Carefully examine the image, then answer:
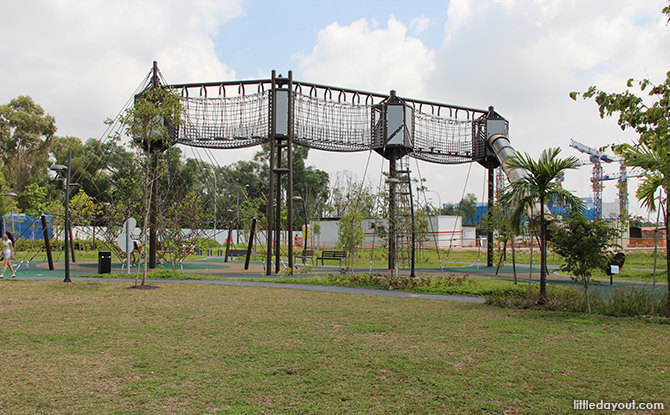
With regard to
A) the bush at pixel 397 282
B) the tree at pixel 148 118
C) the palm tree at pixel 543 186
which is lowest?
the bush at pixel 397 282

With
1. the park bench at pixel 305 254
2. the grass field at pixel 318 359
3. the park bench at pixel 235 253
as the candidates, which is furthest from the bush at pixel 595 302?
the park bench at pixel 235 253

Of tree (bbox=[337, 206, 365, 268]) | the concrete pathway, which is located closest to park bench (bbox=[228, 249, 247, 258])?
the concrete pathway

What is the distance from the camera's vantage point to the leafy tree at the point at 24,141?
56000mm

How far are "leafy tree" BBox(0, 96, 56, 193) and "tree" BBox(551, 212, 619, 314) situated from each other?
201ft

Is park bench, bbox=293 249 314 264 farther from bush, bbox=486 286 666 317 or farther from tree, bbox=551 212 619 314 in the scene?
tree, bbox=551 212 619 314

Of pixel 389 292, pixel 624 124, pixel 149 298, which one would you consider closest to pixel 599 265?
pixel 624 124

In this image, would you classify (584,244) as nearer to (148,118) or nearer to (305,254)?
(148,118)

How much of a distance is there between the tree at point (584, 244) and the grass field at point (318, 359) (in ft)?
3.61

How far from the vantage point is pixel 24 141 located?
56.8 m

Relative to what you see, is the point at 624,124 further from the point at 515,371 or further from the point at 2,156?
the point at 2,156

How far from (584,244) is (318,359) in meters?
6.68

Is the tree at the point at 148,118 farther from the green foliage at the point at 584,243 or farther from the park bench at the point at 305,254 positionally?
the park bench at the point at 305,254

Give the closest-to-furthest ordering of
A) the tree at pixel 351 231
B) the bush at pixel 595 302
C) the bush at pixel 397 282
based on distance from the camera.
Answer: the bush at pixel 595 302 < the bush at pixel 397 282 < the tree at pixel 351 231

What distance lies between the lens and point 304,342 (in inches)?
292
